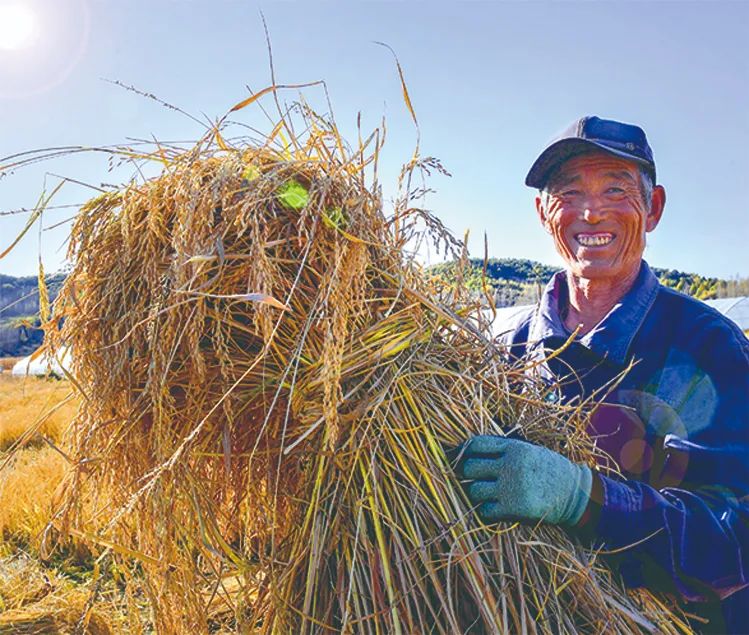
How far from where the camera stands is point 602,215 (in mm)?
1979

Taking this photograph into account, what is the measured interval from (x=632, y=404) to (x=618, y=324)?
262mm

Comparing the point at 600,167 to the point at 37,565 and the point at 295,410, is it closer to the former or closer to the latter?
the point at 295,410

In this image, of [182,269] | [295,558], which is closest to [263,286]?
[182,269]

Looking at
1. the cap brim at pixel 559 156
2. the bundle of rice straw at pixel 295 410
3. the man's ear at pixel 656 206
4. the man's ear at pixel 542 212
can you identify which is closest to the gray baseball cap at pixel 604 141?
the cap brim at pixel 559 156

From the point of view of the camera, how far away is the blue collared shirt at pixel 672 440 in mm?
1328

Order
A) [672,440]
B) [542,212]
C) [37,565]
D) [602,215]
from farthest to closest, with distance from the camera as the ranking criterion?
[37,565]
[542,212]
[602,215]
[672,440]

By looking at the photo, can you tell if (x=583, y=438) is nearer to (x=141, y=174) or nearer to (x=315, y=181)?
(x=315, y=181)

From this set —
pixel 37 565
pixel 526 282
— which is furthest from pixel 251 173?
pixel 526 282

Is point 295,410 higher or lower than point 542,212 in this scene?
lower

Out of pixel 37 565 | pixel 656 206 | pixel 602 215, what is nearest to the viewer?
pixel 602 215

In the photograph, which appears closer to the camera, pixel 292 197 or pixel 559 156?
pixel 292 197

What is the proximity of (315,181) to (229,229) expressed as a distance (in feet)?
0.69

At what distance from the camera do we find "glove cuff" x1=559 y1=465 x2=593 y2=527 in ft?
4.09

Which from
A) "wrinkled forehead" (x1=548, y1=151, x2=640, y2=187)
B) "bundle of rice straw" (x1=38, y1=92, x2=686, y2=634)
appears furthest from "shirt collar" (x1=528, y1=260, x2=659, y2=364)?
"bundle of rice straw" (x1=38, y1=92, x2=686, y2=634)
